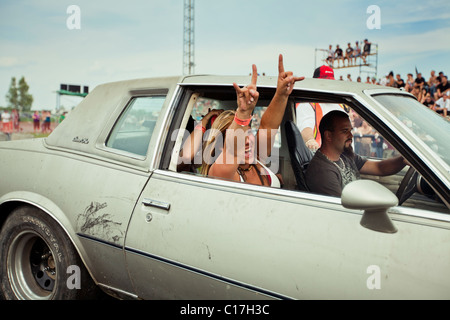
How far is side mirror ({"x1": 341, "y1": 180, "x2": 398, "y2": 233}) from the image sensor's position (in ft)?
4.92

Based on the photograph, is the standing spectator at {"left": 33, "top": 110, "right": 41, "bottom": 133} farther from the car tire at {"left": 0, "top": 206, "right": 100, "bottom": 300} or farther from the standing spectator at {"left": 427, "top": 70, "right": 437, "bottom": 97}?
the car tire at {"left": 0, "top": 206, "right": 100, "bottom": 300}

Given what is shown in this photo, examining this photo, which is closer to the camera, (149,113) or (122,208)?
(122,208)

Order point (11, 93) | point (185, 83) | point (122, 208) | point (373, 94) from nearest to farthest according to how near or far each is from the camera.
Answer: point (373, 94) < point (122, 208) < point (185, 83) < point (11, 93)

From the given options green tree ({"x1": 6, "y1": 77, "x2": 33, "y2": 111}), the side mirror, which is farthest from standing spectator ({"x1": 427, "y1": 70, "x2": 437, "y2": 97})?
green tree ({"x1": 6, "y1": 77, "x2": 33, "y2": 111})

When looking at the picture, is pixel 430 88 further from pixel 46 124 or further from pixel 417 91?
pixel 46 124

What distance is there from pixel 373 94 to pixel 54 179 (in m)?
2.02

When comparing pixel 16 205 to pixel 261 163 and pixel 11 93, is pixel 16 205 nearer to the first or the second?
pixel 261 163

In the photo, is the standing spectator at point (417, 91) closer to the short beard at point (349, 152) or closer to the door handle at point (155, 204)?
the short beard at point (349, 152)

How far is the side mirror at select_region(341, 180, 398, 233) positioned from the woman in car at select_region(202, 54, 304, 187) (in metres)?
0.71

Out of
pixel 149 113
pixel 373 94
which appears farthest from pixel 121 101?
pixel 373 94

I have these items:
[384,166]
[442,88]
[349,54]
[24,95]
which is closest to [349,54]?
[349,54]

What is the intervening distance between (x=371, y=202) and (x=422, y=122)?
2.53ft

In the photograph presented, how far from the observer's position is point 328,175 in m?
2.30

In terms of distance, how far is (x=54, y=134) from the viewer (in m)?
2.71
